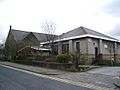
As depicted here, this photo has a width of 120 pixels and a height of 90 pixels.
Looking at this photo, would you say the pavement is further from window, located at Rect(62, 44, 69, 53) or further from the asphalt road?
window, located at Rect(62, 44, 69, 53)

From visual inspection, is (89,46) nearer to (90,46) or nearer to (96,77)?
(90,46)

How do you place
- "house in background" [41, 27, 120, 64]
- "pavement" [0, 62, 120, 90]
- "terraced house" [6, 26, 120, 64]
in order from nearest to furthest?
"pavement" [0, 62, 120, 90]
"terraced house" [6, 26, 120, 64]
"house in background" [41, 27, 120, 64]

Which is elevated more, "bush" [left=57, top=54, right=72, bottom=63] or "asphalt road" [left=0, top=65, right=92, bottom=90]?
"bush" [left=57, top=54, right=72, bottom=63]

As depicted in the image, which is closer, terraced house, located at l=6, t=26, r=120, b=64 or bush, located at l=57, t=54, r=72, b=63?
bush, located at l=57, t=54, r=72, b=63

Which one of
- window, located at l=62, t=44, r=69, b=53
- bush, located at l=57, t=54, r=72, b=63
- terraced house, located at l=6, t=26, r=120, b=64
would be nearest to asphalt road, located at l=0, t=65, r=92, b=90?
bush, located at l=57, t=54, r=72, b=63

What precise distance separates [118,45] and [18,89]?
2912 centimetres

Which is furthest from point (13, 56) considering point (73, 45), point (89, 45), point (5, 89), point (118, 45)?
point (5, 89)

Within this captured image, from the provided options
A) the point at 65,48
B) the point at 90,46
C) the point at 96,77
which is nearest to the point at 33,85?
the point at 96,77

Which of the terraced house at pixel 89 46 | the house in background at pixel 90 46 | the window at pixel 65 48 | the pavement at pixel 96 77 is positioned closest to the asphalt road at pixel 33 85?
the pavement at pixel 96 77

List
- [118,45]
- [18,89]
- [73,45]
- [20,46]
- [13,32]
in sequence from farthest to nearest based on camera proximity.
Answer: [13,32]
[20,46]
[118,45]
[73,45]
[18,89]

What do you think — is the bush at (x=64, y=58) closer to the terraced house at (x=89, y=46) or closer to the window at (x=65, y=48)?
the terraced house at (x=89, y=46)

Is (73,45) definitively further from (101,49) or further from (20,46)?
(20,46)

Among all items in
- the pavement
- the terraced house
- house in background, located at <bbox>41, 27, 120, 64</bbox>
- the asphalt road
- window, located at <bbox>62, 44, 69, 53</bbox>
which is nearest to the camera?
the asphalt road

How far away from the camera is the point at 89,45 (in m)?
28.3
